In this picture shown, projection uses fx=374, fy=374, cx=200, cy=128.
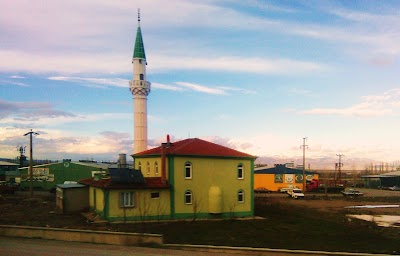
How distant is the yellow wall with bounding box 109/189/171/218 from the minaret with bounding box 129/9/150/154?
40.2 m

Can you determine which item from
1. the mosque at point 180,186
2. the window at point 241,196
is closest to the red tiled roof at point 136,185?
the mosque at point 180,186

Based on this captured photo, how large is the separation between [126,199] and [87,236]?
9.99 meters

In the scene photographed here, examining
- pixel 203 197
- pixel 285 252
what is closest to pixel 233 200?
pixel 203 197

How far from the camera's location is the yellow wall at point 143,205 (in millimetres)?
26880

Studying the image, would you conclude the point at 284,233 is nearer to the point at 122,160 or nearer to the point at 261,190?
the point at 122,160

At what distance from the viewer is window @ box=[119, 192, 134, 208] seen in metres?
27.1

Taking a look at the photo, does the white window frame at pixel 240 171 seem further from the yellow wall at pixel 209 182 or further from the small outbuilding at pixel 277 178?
the small outbuilding at pixel 277 178

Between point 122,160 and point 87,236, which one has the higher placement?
point 122,160

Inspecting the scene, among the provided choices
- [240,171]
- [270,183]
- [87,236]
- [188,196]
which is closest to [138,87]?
[270,183]

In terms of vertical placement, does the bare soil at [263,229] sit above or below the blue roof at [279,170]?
below

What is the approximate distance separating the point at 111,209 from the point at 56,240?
9.21m

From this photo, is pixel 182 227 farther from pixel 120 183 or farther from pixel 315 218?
pixel 315 218

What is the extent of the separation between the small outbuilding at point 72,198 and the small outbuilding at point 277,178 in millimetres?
37113

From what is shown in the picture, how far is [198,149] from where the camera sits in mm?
30438
